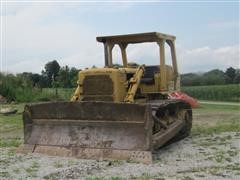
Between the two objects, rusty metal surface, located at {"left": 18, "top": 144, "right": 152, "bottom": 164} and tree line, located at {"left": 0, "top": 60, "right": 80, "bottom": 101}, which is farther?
tree line, located at {"left": 0, "top": 60, "right": 80, "bottom": 101}

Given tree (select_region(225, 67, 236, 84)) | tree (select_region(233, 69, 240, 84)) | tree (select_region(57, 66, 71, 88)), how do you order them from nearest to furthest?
tree (select_region(57, 66, 71, 88)) → tree (select_region(233, 69, 240, 84)) → tree (select_region(225, 67, 236, 84))

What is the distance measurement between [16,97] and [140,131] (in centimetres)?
1979

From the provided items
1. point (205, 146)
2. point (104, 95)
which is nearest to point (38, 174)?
point (104, 95)

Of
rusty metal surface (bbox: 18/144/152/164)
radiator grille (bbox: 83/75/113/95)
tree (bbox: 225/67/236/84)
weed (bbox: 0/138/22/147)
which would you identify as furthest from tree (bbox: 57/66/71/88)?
tree (bbox: 225/67/236/84)

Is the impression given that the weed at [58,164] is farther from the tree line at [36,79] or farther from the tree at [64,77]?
the tree at [64,77]

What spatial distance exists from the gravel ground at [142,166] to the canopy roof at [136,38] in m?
2.67

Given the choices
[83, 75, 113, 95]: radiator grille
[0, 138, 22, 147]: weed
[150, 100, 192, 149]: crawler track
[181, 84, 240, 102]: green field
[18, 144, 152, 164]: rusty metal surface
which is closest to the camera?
[18, 144, 152, 164]: rusty metal surface

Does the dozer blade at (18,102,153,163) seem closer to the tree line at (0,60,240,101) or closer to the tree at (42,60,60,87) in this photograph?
the tree line at (0,60,240,101)

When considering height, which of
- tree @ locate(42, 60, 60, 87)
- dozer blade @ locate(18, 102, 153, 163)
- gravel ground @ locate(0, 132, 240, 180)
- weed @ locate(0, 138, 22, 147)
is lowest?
weed @ locate(0, 138, 22, 147)

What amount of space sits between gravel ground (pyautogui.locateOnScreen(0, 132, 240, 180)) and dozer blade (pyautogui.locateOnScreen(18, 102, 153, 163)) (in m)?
0.32

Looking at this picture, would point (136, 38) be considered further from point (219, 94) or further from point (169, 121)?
point (219, 94)

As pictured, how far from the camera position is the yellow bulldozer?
8766 millimetres

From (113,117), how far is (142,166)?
4.60ft

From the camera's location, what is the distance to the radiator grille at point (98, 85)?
10.2m
